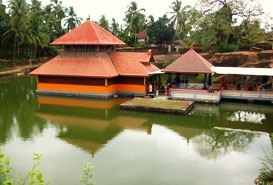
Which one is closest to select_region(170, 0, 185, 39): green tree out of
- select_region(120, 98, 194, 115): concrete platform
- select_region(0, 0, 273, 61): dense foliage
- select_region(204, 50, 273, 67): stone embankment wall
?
select_region(0, 0, 273, 61): dense foliage

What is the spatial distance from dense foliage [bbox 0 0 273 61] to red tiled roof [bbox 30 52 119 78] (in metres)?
14.4

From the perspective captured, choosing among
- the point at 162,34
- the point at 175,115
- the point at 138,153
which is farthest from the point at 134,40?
the point at 138,153

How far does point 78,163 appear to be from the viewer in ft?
31.4

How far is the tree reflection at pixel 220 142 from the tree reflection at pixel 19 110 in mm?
7146

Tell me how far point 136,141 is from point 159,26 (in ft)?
106

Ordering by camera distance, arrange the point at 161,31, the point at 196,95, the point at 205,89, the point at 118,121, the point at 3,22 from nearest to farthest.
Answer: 1. the point at 118,121
2. the point at 196,95
3. the point at 205,89
4. the point at 3,22
5. the point at 161,31

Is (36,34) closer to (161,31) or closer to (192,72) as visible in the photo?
(161,31)

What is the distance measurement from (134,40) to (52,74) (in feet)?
83.0

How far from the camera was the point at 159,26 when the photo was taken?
41875 mm

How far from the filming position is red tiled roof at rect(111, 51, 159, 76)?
20.7 metres

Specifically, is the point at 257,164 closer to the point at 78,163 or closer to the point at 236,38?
the point at 78,163

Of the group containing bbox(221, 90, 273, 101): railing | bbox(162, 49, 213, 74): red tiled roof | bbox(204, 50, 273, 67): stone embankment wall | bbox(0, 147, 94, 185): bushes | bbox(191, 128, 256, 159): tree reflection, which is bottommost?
bbox(191, 128, 256, 159): tree reflection

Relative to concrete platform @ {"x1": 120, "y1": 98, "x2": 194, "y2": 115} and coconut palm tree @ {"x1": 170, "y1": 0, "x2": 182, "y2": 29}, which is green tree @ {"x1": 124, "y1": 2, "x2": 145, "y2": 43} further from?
concrete platform @ {"x1": 120, "y1": 98, "x2": 194, "y2": 115}

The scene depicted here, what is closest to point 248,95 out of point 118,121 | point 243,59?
point 118,121
